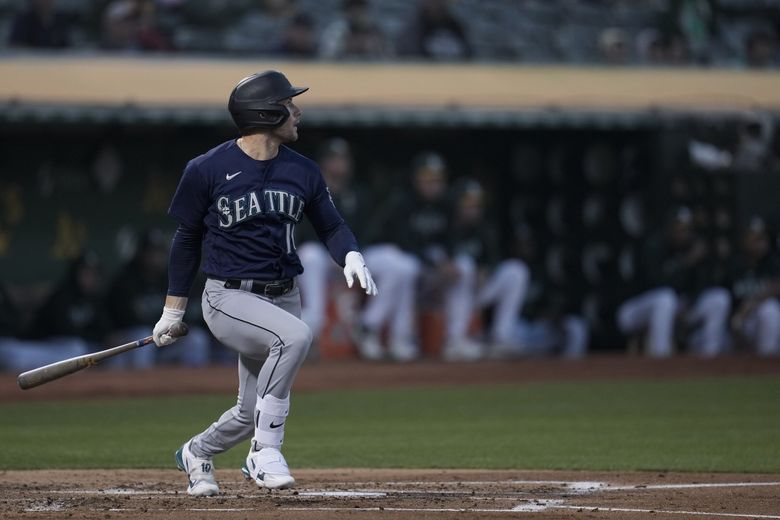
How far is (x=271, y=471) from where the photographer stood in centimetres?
514

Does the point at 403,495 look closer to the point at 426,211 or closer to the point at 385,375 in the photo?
the point at 385,375

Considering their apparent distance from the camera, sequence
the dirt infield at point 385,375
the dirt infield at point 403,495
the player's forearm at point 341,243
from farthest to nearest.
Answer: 1. the dirt infield at point 385,375
2. the player's forearm at point 341,243
3. the dirt infield at point 403,495

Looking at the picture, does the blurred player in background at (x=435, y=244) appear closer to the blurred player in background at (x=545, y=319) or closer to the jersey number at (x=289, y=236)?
the blurred player in background at (x=545, y=319)

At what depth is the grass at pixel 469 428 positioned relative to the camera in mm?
7094

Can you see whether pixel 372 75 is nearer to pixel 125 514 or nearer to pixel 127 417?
pixel 127 417

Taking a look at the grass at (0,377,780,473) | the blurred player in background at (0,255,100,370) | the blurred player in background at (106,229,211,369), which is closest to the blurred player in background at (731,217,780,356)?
the grass at (0,377,780,473)

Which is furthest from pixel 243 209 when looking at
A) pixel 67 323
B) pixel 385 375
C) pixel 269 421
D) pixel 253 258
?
pixel 67 323

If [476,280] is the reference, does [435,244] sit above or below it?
above

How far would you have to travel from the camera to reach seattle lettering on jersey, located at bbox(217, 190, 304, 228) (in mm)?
5312

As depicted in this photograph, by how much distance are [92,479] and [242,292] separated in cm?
142

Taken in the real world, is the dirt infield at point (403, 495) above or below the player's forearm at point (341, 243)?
below

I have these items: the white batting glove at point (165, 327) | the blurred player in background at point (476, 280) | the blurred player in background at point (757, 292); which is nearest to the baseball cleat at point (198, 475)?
the white batting glove at point (165, 327)

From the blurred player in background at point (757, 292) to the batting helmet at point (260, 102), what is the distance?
952 centimetres

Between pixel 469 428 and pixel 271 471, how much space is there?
3679mm
